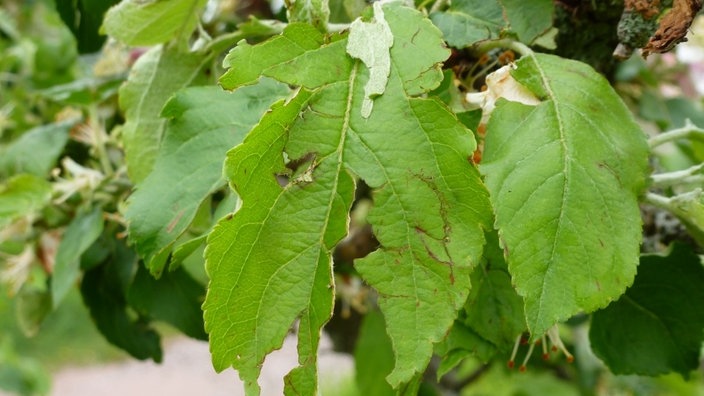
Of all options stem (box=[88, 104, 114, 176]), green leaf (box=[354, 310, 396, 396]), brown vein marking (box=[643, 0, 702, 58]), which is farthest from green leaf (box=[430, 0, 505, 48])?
green leaf (box=[354, 310, 396, 396])

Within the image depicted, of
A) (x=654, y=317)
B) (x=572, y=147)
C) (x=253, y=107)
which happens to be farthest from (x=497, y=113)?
(x=654, y=317)

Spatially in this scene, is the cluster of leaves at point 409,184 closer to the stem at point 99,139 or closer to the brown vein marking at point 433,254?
the brown vein marking at point 433,254

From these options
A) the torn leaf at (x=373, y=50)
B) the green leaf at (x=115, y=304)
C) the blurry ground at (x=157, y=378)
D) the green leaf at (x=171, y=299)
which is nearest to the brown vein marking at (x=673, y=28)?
the torn leaf at (x=373, y=50)

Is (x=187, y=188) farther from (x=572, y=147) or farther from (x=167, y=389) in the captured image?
(x=167, y=389)

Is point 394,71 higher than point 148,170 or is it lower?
higher

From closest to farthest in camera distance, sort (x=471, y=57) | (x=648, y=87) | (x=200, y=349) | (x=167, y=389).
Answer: (x=471, y=57) → (x=648, y=87) → (x=167, y=389) → (x=200, y=349)

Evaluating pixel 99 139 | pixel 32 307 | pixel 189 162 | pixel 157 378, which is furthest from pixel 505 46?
pixel 157 378

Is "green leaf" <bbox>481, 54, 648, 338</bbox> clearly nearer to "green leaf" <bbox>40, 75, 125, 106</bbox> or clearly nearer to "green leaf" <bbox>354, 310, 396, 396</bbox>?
"green leaf" <bbox>40, 75, 125, 106</bbox>
